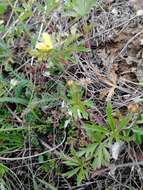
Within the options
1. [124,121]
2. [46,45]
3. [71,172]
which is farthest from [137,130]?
[46,45]

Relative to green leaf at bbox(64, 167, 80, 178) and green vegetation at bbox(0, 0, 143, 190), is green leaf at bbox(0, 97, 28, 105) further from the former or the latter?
green leaf at bbox(64, 167, 80, 178)

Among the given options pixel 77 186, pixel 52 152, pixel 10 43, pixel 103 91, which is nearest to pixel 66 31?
pixel 10 43

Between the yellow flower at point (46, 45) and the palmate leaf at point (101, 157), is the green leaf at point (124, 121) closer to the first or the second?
the palmate leaf at point (101, 157)

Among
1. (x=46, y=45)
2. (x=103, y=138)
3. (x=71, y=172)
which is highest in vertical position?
(x=46, y=45)

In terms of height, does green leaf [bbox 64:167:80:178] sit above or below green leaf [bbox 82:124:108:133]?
below

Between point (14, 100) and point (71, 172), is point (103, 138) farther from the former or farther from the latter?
point (14, 100)

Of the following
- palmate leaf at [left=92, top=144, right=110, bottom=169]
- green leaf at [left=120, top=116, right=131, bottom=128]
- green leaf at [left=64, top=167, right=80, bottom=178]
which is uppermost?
green leaf at [left=120, top=116, right=131, bottom=128]

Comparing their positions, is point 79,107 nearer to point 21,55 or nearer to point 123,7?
point 21,55

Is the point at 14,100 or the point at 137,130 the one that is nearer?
the point at 137,130

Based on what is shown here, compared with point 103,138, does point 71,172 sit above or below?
below

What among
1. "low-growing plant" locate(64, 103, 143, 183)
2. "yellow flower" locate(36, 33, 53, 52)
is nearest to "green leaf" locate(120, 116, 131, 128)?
"low-growing plant" locate(64, 103, 143, 183)

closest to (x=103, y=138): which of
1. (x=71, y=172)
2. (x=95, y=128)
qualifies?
(x=95, y=128)
